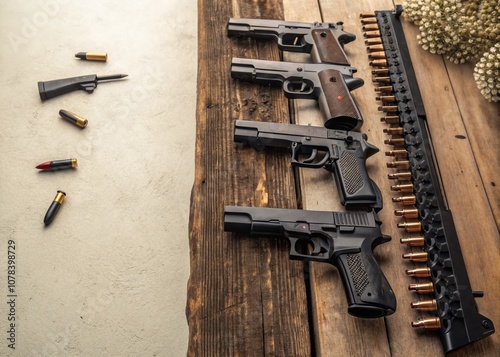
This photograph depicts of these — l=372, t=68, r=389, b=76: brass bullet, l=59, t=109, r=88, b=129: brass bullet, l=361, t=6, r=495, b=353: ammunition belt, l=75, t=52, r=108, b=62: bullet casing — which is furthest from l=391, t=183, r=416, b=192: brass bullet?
l=75, t=52, r=108, b=62: bullet casing

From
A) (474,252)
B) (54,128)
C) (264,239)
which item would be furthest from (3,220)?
(474,252)

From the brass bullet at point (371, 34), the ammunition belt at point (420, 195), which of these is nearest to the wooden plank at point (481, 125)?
the ammunition belt at point (420, 195)

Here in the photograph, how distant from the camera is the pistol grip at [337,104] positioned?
257 centimetres

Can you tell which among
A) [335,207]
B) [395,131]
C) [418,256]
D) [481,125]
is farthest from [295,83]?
[418,256]

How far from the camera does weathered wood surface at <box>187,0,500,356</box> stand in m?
2.00

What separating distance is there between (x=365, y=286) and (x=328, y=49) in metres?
1.48

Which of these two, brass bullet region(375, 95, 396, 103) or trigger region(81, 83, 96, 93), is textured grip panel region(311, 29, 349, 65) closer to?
brass bullet region(375, 95, 396, 103)

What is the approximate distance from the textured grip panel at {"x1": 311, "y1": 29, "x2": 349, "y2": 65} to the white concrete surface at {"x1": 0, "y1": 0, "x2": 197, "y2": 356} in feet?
3.82

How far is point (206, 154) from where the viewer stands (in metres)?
2.49

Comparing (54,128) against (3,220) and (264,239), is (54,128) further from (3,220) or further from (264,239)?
(264,239)

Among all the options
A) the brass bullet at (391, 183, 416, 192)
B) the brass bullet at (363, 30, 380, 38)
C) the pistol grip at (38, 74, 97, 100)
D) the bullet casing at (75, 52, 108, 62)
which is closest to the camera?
the brass bullet at (391, 183, 416, 192)

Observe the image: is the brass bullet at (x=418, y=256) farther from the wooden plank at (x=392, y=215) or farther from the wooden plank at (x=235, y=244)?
the wooden plank at (x=235, y=244)

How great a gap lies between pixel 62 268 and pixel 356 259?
1782 mm

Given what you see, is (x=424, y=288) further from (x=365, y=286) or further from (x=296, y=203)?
(x=296, y=203)
